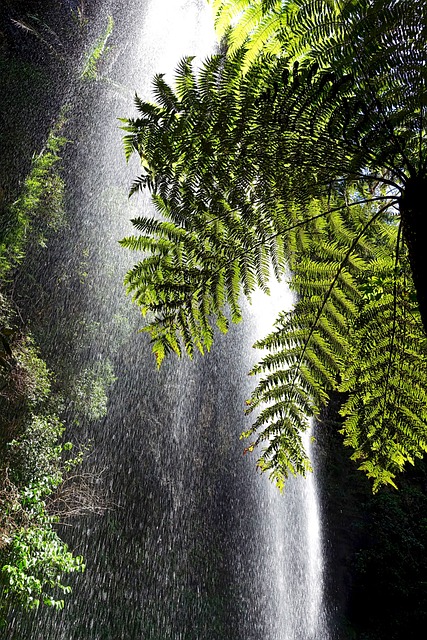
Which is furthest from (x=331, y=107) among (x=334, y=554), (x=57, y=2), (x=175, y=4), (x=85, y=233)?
(x=175, y=4)

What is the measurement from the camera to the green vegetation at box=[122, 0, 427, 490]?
1.32 m

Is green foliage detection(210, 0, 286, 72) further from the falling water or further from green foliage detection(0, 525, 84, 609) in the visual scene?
the falling water

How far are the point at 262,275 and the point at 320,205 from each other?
1.22 feet

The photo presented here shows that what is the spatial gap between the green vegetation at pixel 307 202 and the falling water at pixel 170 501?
5849mm

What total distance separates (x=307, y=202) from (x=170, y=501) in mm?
7982

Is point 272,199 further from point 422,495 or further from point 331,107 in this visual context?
point 422,495

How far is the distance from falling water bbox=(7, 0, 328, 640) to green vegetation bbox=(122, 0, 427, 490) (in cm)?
585

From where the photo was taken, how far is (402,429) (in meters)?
1.83

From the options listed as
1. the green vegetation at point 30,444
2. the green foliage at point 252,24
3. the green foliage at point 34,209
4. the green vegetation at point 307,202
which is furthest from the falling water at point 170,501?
the green foliage at point 252,24

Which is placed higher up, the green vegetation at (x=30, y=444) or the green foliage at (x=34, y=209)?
the green foliage at (x=34, y=209)

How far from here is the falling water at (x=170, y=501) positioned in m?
7.12

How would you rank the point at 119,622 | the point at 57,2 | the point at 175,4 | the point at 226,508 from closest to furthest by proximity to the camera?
the point at 119,622 → the point at 226,508 → the point at 57,2 → the point at 175,4

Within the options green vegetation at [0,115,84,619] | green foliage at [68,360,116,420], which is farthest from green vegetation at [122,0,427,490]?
green foliage at [68,360,116,420]

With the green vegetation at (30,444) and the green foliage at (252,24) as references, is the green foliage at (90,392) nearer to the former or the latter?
the green vegetation at (30,444)
